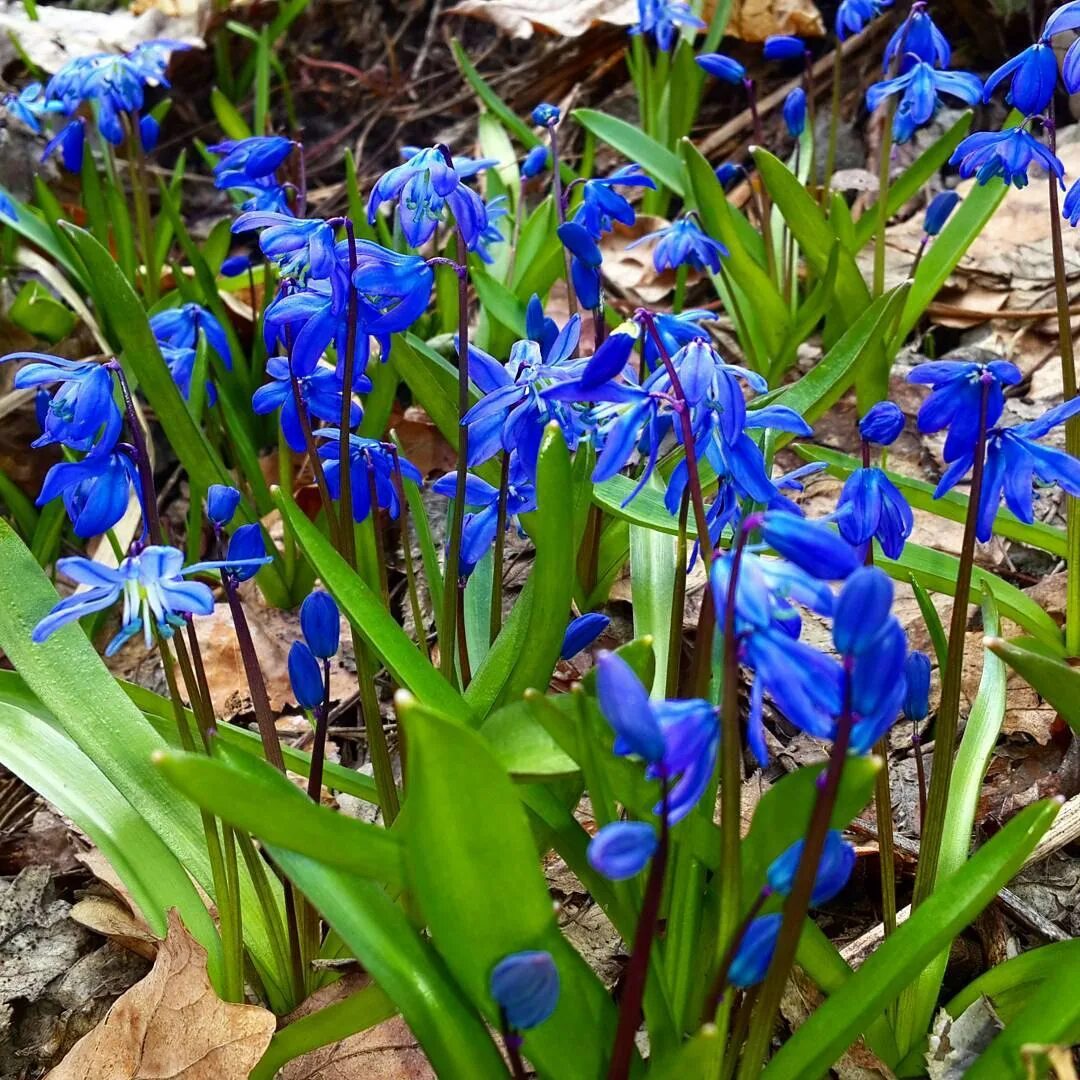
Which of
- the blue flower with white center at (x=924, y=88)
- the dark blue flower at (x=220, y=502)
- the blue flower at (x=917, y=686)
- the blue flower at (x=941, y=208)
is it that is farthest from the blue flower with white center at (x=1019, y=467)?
the blue flower with white center at (x=924, y=88)

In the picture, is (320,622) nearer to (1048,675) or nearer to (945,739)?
(945,739)

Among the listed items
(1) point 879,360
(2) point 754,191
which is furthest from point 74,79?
(1) point 879,360

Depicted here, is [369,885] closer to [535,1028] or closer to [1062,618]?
[535,1028]

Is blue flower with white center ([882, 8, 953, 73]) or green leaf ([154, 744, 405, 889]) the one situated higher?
blue flower with white center ([882, 8, 953, 73])

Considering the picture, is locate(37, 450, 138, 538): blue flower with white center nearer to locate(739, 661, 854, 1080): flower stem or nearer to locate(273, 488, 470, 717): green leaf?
locate(273, 488, 470, 717): green leaf

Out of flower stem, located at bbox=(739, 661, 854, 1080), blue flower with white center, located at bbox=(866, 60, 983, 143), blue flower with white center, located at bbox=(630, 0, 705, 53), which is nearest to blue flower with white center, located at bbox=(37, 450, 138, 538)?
flower stem, located at bbox=(739, 661, 854, 1080)
